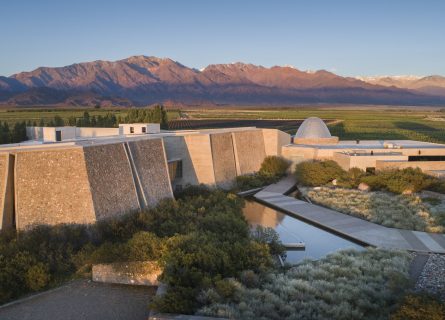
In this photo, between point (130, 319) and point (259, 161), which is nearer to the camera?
point (130, 319)

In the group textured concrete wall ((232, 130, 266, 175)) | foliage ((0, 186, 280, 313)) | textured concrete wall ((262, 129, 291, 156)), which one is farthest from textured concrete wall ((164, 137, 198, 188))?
textured concrete wall ((262, 129, 291, 156))

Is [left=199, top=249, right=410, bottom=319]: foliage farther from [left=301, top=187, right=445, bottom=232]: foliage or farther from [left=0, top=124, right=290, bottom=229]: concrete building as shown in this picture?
[left=0, top=124, right=290, bottom=229]: concrete building

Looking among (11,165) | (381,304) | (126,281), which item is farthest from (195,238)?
(11,165)

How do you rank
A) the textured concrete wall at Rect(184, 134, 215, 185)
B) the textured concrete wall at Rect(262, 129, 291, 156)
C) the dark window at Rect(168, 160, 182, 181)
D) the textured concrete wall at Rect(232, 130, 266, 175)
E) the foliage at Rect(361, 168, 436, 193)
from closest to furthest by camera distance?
1. the dark window at Rect(168, 160, 182, 181)
2. the foliage at Rect(361, 168, 436, 193)
3. the textured concrete wall at Rect(184, 134, 215, 185)
4. the textured concrete wall at Rect(232, 130, 266, 175)
5. the textured concrete wall at Rect(262, 129, 291, 156)

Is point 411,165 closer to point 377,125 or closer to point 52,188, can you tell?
point 52,188

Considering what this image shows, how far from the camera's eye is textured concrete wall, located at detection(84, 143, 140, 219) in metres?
16.0

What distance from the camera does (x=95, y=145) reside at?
54.5ft

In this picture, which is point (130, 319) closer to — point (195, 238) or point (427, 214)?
point (195, 238)

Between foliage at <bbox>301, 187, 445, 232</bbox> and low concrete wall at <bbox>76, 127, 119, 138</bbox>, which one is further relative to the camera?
low concrete wall at <bbox>76, 127, 119, 138</bbox>

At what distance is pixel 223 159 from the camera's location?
27219mm

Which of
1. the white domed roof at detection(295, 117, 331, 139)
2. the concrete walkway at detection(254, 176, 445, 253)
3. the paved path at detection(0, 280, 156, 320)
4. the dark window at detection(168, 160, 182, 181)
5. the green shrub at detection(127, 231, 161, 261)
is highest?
the white domed roof at detection(295, 117, 331, 139)

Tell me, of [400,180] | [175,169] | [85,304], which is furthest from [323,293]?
[400,180]

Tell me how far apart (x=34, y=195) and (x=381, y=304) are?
38.1 ft

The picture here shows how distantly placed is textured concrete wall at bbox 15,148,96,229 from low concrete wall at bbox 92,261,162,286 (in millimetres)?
3068
